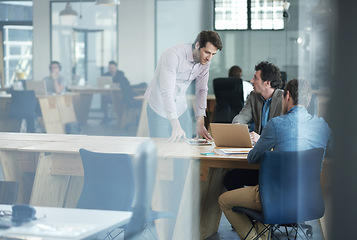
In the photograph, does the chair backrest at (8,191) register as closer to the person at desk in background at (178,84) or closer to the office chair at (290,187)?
the person at desk in background at (178,84)

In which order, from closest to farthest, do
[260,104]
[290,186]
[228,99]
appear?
1. [290,186]
2. [260,104]
3. [228,99]

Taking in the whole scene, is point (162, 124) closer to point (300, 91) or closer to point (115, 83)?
point (300, 91)

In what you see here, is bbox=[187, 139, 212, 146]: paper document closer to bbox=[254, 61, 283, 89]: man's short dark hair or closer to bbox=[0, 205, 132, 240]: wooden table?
bbox=[254, 61, 283, 89]: man's short dark hair

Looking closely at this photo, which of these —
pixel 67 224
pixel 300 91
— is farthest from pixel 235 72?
pixel 67 224

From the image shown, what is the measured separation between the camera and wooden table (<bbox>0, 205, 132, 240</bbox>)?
6.57 ft

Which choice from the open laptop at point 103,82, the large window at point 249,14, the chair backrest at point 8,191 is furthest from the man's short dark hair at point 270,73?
the open laptop at point 103,82

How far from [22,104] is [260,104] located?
1804mm

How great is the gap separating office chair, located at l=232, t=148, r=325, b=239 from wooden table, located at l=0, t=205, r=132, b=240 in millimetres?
1191

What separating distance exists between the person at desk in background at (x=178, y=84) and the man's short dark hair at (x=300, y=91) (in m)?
0.59

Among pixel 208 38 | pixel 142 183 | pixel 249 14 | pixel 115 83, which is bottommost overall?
pixel 142 183

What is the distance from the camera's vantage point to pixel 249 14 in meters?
5.75

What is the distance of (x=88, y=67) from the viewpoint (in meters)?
6.59

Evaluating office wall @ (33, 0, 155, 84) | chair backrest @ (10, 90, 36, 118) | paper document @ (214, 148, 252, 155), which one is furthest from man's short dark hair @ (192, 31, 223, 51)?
chair backrest @ (10, 90, 36, 118)

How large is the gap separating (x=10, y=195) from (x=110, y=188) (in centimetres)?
52
